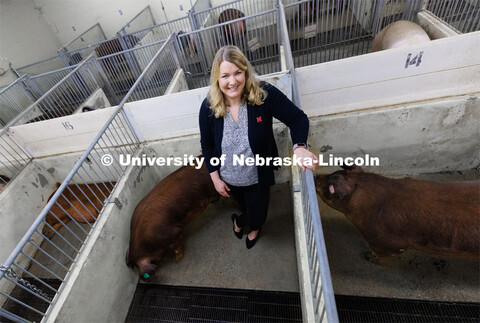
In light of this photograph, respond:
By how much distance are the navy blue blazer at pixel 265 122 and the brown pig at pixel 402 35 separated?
2246 mm

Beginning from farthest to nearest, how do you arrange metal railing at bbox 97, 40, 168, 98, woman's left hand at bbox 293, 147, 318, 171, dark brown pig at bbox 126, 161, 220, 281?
metal railing at bbox 97, 40, 168, 98, dark brown pig at bbox 126, 161, 220, 281, woman's left hand at bbox 293, 147, 318, 171

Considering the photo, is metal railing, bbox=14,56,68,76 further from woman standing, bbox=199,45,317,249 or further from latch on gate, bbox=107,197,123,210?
woman standing, bbox=199,45,317,249

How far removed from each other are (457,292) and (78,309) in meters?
2.67

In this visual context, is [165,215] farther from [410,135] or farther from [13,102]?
[13,102]

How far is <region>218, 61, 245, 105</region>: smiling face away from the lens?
4.08ft

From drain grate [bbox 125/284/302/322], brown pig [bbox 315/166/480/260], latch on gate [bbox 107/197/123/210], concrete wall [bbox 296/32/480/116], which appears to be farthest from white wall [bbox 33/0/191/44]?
drain grate [bbox 125/284/302/322]

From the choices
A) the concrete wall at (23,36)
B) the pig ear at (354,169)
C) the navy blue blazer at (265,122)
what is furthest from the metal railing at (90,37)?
the pig ear at (354,169)

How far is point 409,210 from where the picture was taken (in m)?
1.53

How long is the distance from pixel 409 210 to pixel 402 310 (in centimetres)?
78

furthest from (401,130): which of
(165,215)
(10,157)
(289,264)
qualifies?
(10,157)

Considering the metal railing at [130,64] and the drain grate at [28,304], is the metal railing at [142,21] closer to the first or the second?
the metal railing at [130,64]

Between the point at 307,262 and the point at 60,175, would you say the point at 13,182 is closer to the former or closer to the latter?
the point at 60,175

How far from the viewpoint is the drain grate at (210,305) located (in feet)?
6.17

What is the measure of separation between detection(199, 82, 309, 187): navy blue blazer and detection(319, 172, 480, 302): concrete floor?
46.1 inches
